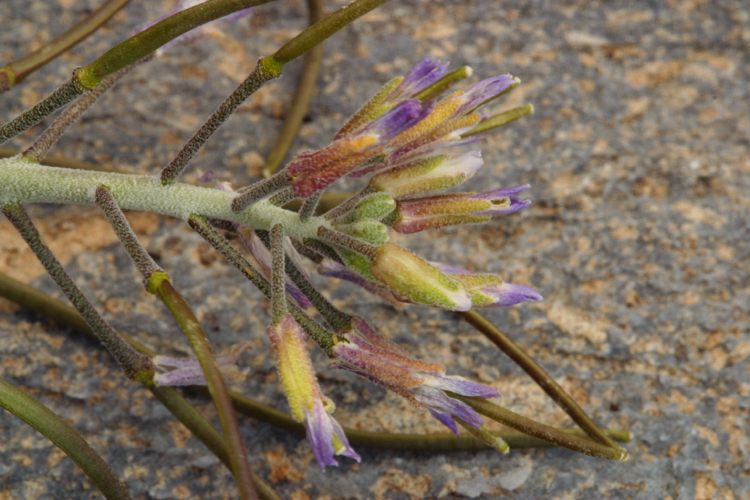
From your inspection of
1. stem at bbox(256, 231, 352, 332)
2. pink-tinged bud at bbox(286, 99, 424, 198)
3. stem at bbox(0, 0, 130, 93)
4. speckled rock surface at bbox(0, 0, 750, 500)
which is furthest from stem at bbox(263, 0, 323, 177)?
pink-tinged bud at bbox(286, 99, 424, 198)

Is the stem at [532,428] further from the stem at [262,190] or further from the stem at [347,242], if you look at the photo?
the stem at [262,190]

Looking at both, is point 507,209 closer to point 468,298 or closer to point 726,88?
point 468,298

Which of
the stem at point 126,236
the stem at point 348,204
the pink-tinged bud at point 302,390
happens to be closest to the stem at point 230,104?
the stem at point 126,236

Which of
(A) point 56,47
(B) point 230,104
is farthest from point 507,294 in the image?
(A) point 56,47

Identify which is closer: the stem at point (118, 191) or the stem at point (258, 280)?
the stem at point (258, 280)

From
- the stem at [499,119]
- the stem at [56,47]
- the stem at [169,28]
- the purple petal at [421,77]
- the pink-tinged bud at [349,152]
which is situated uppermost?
the stem at [56,47]

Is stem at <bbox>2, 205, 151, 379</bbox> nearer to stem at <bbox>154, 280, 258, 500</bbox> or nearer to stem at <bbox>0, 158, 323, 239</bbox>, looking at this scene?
stem at <bbox>0, 158, 323, 239</bbox>
